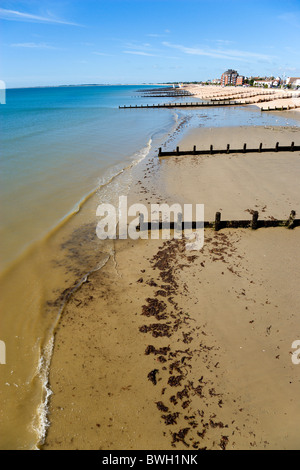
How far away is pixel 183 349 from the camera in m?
8.77

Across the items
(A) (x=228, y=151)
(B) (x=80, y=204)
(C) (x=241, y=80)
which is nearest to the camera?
(B) (x=80, y=204)

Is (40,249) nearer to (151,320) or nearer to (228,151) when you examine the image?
(151,320)

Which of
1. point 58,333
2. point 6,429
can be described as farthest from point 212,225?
point 6,429

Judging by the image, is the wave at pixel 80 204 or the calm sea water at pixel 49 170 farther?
the calm sea water at pixel 49 170

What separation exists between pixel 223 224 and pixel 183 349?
333 inches

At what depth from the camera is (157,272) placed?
486 inches

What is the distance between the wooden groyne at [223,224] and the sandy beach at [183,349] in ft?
1.21

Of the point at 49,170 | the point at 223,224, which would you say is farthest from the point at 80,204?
the point at 223,224

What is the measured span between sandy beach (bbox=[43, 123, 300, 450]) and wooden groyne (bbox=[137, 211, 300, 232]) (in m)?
0.37

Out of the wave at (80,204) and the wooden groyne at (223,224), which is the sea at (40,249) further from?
the wooden groyne at (223,224)

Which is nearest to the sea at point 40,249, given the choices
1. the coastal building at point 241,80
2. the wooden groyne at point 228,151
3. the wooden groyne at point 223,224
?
the wooden groyne at point 223,224

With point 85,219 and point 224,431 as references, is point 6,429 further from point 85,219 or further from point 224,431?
point 85,219

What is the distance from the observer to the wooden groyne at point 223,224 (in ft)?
48.4

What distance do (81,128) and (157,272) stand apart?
4763cm
